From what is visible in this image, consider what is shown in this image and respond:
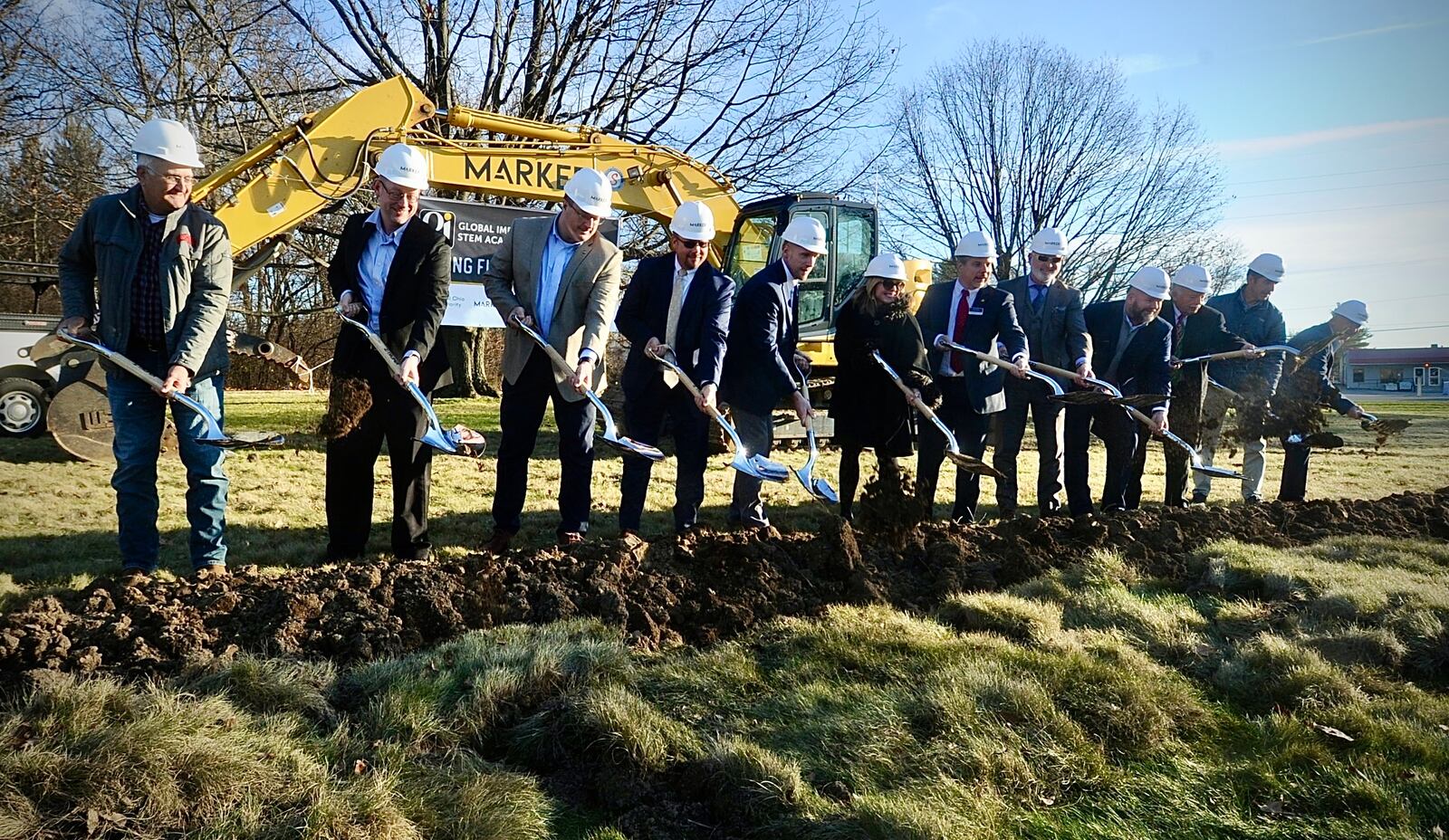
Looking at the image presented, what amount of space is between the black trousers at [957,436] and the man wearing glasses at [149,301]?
4.37m

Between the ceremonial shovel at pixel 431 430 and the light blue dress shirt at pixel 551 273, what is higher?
the light blue dress shirt at pixel 551 273

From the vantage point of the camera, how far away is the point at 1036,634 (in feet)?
12.9

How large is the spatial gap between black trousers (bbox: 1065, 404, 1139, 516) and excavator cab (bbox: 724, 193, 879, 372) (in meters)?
3.98

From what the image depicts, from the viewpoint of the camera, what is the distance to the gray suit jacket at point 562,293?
5.31 metres

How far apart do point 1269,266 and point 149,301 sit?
27.4 ft

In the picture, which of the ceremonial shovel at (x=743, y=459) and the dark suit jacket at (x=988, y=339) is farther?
the dark suit jacket at (x=988, y=339)

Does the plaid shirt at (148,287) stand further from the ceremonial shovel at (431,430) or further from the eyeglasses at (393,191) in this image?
the eyeglasses at (393,191)

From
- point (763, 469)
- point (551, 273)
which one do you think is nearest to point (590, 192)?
point (551, 273)

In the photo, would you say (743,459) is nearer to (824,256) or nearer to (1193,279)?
(1193,279)

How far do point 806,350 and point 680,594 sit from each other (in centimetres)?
674

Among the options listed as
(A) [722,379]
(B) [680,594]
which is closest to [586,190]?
(A) [722,379]

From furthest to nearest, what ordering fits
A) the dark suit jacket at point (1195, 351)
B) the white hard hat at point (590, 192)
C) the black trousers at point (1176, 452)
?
the dark suit jacket at point (1195, 351) → the black trousers at point (1176, 452) → the white hard hat at point (590, 192)

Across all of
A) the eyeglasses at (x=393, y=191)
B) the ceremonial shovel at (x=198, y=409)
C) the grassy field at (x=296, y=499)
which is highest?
the eyeglasses at (x=393, y=191)

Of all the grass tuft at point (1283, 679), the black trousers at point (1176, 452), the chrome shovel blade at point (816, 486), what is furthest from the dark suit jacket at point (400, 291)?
the black trousers at point (1176, 452)
